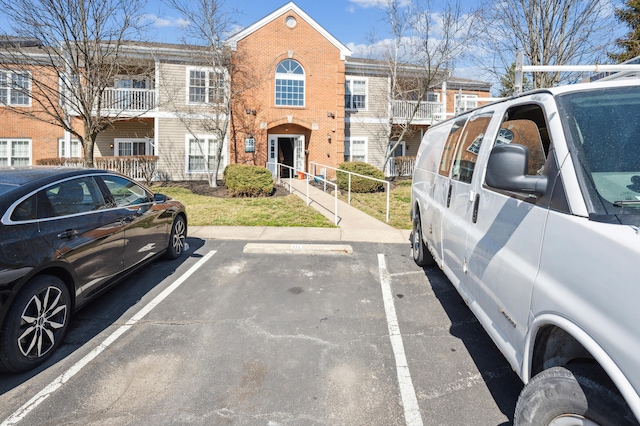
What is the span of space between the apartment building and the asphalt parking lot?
43.7 feet

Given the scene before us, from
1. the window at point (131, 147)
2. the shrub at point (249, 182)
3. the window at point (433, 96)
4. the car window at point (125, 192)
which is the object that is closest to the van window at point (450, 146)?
the car window at point (125, 192)

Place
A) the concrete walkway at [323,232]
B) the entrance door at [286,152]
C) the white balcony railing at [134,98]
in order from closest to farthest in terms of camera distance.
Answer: the concrete walkway at [323,232], the white balcony railing at [134,98], the entrance door at [286,152]

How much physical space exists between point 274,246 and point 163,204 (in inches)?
83.8

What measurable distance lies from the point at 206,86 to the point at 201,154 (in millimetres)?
3130

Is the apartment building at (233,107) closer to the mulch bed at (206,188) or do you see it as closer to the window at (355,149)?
the window at (355,149)

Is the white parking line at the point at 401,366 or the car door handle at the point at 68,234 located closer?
the white parking line at the point at 401,366

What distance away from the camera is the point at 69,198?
162 inches

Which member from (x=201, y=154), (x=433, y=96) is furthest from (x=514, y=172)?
(x=433, y=96)

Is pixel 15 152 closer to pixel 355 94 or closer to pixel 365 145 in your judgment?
pixel 355 94

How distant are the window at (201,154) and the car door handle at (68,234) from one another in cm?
1470

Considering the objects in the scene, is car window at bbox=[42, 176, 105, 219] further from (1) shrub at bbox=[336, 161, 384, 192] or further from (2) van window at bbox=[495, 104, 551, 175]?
(1) shrub at bbox=[336, 161, 384, 192]

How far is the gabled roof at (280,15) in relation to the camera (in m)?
17.2

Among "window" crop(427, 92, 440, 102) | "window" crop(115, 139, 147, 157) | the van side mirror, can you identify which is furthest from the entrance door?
the van side mirror

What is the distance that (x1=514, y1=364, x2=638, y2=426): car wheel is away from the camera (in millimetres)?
1589
